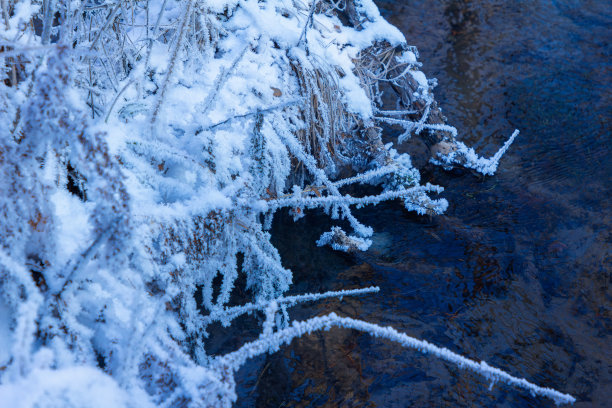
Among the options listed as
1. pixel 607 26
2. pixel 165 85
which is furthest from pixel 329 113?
pixel 607 26

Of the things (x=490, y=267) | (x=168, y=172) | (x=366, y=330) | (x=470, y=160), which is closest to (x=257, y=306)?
(x=366, y=330)

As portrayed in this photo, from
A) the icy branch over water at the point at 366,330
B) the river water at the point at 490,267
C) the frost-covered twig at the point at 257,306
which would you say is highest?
the icy branch over water at the point at 366,330

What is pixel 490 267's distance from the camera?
2752mm

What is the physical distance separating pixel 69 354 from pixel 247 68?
1.88 m

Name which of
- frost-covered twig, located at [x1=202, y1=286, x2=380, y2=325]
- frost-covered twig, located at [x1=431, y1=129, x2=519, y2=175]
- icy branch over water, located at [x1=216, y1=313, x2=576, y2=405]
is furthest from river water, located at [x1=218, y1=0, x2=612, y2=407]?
icy branch over water, located at [x1=216, y1=313, x2=576, y2=405]

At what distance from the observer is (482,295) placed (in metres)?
2.59

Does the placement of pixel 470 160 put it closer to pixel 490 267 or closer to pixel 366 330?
pixel 490 267

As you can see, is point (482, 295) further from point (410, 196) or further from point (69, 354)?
point (69, 354)

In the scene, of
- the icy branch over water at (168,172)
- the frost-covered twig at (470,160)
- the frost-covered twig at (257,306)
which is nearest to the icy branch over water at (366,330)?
the icy branch over water at (168,172)

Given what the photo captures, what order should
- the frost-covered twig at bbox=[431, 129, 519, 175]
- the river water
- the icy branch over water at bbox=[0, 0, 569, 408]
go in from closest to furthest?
the icy branch over water at bbox=[0, 0, 569, 408]
the river water
the frost-covered twig at bbox=[431, 129, 519, 175]

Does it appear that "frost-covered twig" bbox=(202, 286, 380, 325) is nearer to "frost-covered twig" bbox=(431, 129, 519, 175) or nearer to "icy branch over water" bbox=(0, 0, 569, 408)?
"icy branch over water" bbox=(0, 0, 569, 408)

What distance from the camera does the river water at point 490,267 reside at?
2.10m

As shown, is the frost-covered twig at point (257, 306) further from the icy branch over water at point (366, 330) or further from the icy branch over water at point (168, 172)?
the icy branch over water at point (366, 330)

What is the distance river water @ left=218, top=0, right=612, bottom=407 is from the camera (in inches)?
82.8
